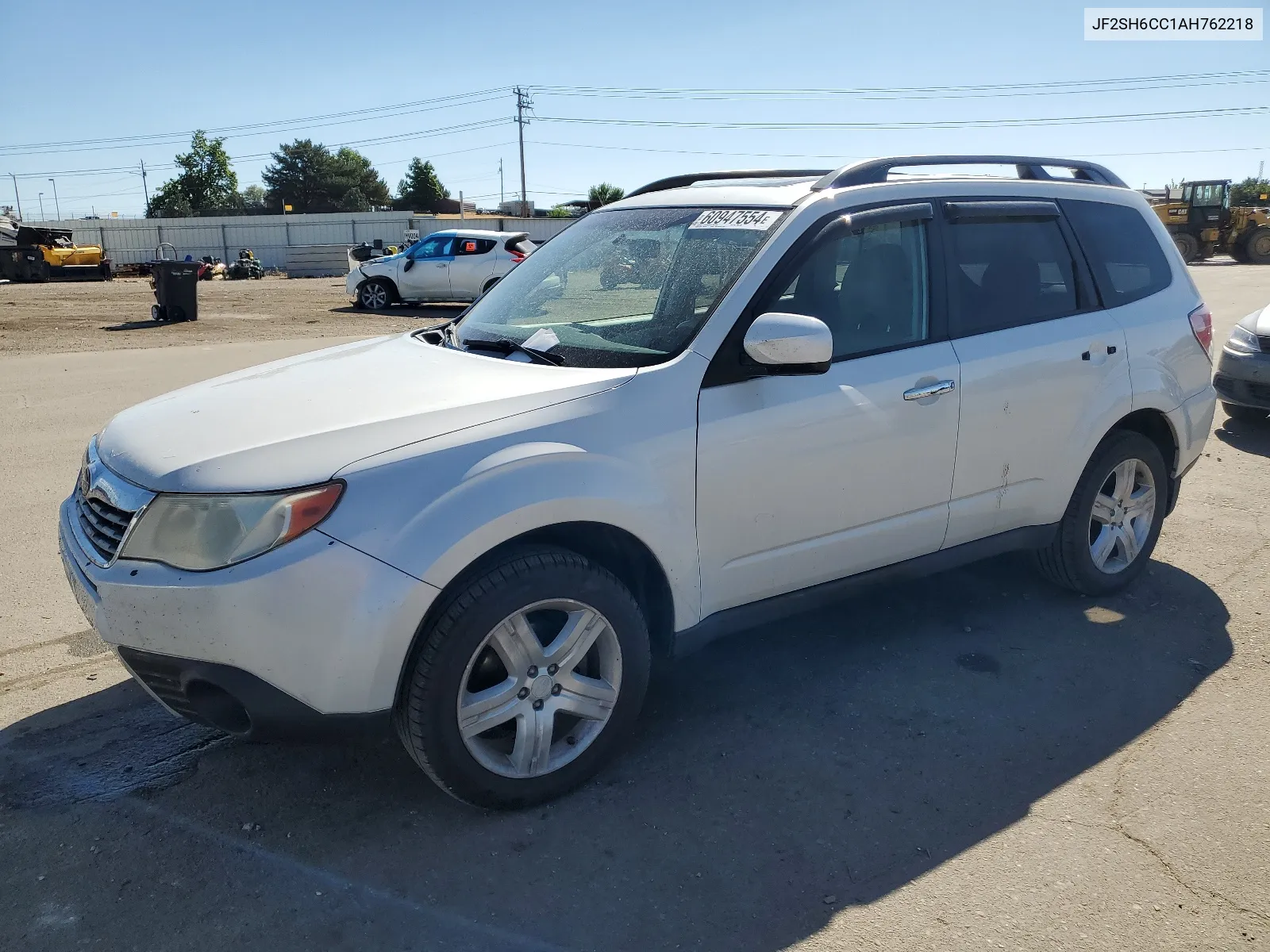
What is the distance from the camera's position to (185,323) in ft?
60.5

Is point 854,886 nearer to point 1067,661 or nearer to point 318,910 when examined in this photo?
point 318,910

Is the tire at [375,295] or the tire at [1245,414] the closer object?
the tire at [1245,414]

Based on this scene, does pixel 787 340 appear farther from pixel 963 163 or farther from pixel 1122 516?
pixel 1122 516

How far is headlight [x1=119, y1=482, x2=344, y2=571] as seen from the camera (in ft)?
8.51

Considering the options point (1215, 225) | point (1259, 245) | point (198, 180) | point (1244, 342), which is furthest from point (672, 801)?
point (198, 180)

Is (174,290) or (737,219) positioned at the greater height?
(737,219)

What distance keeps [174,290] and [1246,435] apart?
56.3 ft

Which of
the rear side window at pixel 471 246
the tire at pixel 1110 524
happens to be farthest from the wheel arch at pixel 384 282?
the tire at pixel 1110 524

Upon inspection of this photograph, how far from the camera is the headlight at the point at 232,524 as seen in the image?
2.59 m

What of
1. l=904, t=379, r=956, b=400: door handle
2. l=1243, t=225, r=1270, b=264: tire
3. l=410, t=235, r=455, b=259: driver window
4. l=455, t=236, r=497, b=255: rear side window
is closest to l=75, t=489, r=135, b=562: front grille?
l=904, t=379, r=956, b=400: door handle

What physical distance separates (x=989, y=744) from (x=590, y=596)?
1.54m

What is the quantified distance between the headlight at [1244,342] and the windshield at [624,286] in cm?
629

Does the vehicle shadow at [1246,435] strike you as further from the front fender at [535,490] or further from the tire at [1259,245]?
the tire at [1259,245]

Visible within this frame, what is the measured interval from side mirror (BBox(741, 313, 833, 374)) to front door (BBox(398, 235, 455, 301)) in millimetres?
18826
